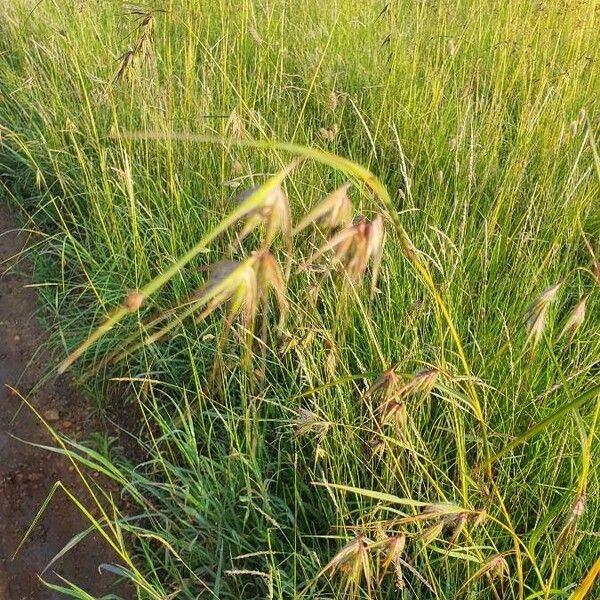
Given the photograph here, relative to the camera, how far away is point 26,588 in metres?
1.75

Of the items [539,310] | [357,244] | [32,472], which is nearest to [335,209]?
[357,244]

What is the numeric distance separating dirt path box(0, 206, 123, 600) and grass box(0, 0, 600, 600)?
9cm

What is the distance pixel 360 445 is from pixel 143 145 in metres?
1.46

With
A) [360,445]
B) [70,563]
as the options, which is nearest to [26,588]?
[70,563]

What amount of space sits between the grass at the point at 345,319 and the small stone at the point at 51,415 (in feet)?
0.57

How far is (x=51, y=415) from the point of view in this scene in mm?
2191

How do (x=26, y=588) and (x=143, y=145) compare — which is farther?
(x=143, y=145)

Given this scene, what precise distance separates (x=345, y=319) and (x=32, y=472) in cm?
120

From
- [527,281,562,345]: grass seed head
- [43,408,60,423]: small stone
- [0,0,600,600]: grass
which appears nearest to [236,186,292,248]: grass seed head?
[0,0,600,600]: grass

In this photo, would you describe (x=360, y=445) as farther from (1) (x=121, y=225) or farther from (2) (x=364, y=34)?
(2) (x=364, y=34)

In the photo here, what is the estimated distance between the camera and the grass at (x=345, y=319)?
1.07 m

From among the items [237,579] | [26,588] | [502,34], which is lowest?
[26,588]

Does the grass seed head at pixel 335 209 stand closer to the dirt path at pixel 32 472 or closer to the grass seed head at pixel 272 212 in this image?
the grass seed head at pixel 272 212

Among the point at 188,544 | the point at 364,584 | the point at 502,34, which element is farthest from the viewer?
the point at 502,34
